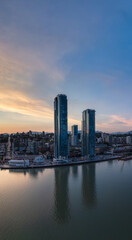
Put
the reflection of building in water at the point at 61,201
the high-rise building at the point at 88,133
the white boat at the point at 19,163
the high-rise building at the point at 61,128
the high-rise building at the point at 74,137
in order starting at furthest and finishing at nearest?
the high-rise building at the point at 74,137 → the high-rise building at the point at 88,133 → the high-rise building at the point at 61,128 → the white boat at the point at 19,163 → the reflection of building in water at the point at 61,201

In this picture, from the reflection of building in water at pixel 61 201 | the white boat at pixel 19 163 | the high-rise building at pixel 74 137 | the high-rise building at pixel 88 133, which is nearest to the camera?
the reflection of building in water at pixel 61 201

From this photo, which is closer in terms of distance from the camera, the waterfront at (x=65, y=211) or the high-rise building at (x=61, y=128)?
the waterfront at (x=65, y=211)

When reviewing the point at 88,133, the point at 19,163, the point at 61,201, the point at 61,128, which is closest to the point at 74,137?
the point at 88,133

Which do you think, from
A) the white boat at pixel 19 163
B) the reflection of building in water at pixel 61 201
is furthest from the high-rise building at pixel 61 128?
the reflection of building in water at pixel 61 201

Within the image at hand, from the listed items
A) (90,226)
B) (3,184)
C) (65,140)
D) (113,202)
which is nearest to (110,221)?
(90,226)

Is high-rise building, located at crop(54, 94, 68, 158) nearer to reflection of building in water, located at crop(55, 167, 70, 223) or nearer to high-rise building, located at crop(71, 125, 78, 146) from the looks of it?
reflection of building in water, located at crop(55, 167, 70, 223)

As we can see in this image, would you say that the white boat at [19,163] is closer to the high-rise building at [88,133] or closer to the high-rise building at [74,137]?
the high-rise building at [88,133]
